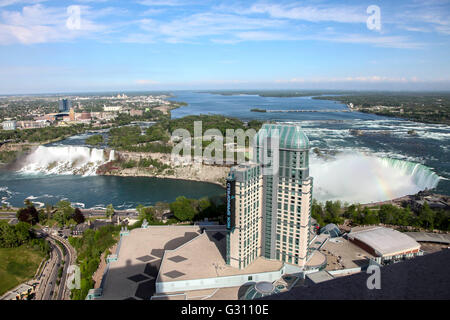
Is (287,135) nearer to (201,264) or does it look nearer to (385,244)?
(201,264)

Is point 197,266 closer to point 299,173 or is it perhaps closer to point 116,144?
point 299,173

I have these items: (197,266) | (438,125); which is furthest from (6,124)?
(438,125)

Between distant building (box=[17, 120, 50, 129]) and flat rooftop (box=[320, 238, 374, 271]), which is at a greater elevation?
distant building (box=[17, 120, 50, 129])

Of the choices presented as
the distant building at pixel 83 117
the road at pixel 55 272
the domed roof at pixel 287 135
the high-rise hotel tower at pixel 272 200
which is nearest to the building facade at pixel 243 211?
the high-rise hotel tower at pixel 272 200

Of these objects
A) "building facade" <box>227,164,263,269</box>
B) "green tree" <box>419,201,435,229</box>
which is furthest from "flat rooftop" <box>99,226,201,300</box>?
"green tree" <box>419,201,435,229</box>

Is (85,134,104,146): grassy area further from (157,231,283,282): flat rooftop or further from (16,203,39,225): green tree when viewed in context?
(157,231,283,282): flat rooftop
